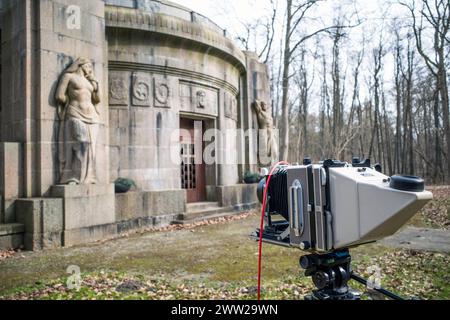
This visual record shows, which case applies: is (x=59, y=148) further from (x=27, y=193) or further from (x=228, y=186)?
(x=228, y=186)

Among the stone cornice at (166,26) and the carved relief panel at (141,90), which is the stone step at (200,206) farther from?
the stone cornice at (166,26)

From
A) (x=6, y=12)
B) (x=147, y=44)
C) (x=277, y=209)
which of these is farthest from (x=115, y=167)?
(x=277, y=209)

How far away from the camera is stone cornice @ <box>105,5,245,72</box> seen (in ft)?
31.6

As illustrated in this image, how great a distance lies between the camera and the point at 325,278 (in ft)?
7.63

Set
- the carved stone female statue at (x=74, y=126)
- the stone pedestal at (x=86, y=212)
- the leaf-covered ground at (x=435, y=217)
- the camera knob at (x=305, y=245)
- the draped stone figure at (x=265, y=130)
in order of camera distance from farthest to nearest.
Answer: the draped stone figure at (x=265, y=130) < the leaf-covered ground at (x=435, y=217) < the carved stone female statue at (x=74, y=126) < the stone pedestal at (x=86, y=212) < the camera knob at (x=305, y=245)

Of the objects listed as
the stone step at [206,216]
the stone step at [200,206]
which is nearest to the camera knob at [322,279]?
the stone step at [206,216]

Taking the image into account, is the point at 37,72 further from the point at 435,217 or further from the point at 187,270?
the point at 435,217

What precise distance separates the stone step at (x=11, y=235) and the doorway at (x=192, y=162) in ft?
17.3

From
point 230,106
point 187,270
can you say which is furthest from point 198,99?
point 187,270

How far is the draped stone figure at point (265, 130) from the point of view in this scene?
14.7 meters

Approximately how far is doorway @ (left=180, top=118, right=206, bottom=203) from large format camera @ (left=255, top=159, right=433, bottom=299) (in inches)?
356

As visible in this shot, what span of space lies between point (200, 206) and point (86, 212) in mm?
4248

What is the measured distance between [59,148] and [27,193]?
1178mm

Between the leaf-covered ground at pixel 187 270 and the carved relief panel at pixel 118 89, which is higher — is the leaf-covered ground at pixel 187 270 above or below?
below
